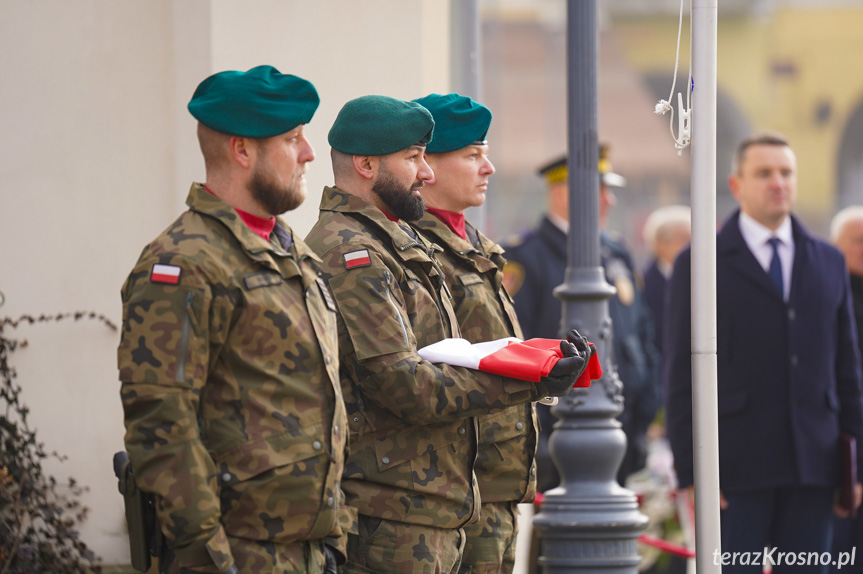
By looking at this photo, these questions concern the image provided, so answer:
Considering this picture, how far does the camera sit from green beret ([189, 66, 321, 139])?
325 centimetres

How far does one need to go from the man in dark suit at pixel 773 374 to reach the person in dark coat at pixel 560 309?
4.82 ft

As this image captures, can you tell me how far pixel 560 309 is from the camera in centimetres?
765

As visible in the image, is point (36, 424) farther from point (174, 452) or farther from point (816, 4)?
point (816, 4)

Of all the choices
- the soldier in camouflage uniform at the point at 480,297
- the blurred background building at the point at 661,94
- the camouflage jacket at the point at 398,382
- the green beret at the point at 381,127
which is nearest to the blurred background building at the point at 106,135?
the soldier in camouflage uniform at the point at 480,297

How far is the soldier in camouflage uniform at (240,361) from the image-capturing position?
2.95 meters

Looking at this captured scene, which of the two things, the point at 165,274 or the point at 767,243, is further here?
the point at 767,243

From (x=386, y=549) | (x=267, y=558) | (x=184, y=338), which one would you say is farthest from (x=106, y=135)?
(x=267, y=558)

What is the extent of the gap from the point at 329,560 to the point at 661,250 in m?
8.15

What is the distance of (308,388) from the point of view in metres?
3.19

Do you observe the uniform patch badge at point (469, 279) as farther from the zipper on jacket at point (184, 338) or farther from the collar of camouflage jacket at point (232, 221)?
the zipper on jacket at point (184, 338)

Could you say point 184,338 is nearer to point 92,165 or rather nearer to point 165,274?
point 165,274

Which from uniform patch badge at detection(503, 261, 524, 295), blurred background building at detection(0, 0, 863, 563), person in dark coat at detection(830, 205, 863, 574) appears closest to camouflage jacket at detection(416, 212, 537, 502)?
blurred background building at detection(0, 0, 863, 563)

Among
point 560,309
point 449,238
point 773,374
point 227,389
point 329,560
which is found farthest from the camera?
point 560,309

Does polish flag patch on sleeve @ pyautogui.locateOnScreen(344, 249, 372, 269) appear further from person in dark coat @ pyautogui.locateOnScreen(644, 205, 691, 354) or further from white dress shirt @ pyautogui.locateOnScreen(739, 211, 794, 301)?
person in dark coat @ pyautogui.locateOnScreen(644, 205, 691, 354)
